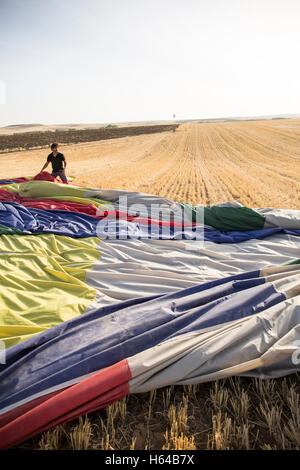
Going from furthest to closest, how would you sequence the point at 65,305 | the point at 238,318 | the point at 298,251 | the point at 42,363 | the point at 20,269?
the point at 298,251 < the point at 20,269 < the point at 65,305 < the point at 238,318 < the point at 42,363

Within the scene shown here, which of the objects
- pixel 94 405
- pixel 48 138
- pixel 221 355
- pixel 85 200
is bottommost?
pixel 94 405

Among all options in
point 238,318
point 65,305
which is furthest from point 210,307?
point 65,305

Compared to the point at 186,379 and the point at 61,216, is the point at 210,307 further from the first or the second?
the point at 61,216

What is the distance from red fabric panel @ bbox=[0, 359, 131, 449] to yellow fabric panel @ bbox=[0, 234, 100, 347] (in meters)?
0.60

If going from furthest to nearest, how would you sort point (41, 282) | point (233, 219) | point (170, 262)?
point (233, 219) < point (170, 262) < point (41, 282)

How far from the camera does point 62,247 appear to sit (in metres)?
3.74

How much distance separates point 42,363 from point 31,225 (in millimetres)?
2730

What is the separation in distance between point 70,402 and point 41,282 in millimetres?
1466

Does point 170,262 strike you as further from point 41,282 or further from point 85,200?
point 85,200

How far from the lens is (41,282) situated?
2.88 metres

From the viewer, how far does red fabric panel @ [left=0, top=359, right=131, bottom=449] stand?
1551mm

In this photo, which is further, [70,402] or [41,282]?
[41,282]

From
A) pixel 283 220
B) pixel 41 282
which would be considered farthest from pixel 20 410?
pixel 283 220

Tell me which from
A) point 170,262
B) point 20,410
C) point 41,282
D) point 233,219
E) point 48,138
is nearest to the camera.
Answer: point 20,410
